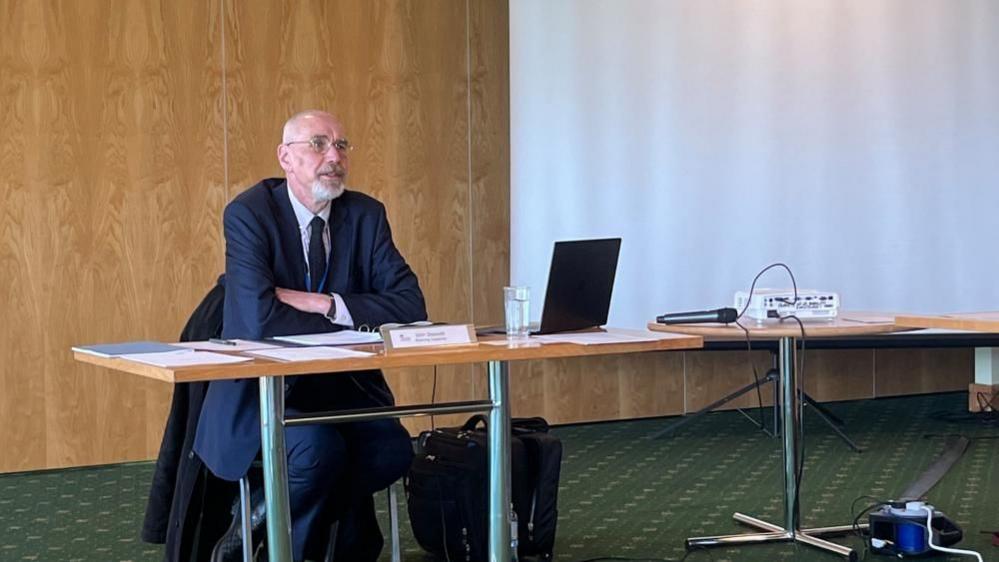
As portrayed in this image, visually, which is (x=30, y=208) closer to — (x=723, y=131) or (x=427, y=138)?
(x=427, y=138)

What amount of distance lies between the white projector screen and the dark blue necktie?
2.51 meters

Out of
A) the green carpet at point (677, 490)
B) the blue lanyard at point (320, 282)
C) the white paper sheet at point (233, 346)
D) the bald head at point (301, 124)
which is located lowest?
the green carpet at point (677, 490)

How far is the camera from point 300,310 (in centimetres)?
333

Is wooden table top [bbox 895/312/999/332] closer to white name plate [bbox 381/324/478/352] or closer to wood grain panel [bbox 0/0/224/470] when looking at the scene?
white name plate [bbox 381/324/478/352]

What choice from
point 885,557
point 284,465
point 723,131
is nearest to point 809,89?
point 723,131

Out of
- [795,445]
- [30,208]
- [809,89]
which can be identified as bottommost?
[795,445]

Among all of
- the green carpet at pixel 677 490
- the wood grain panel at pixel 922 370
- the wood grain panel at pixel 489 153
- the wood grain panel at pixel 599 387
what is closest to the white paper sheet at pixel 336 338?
the green carpet at pixel 677 490

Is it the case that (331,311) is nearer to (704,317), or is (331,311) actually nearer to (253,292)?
(253,292)

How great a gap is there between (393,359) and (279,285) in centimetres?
86

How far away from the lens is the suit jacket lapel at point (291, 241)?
3480 mm

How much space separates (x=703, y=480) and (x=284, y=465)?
2.49m

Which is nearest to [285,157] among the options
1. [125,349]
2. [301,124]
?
[301,124]

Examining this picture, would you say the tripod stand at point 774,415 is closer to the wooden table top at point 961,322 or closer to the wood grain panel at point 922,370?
the wood grain panel at point 922,370

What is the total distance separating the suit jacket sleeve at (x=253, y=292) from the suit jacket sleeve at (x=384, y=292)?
95 millimetres
